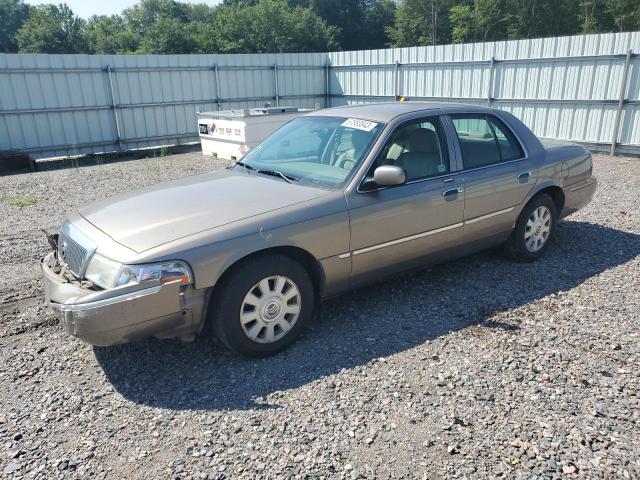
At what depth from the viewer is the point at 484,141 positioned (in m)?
5.08

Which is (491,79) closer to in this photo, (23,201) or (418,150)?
(418,150)

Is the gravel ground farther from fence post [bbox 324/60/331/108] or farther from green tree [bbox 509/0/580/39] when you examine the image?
green tree [bbox 509/0/580/39]

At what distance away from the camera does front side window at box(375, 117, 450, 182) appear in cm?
438

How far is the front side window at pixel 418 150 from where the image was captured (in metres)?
4.38

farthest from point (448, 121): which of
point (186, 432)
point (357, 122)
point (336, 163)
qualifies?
point (186, 432)

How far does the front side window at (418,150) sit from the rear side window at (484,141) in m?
0.25

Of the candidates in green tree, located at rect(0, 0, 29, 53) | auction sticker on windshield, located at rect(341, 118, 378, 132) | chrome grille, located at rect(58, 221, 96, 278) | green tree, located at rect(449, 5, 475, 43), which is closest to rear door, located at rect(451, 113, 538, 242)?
auction sticker on windshield, located at rect(341, 118, 378, 132)

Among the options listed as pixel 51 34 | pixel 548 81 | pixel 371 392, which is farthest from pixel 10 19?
pixel 371 392

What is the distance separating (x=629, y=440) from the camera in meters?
2.89

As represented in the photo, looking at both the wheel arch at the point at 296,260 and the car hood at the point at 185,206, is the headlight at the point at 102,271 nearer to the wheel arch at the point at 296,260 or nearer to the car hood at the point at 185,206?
the car hood at the point at 185,206

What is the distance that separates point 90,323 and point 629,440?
316 centimetres

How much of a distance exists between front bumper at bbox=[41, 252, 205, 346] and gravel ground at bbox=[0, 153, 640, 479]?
18.4 inches

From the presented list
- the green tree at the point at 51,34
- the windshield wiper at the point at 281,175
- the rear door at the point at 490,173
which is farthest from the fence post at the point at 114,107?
the green tree at the point at 51,34

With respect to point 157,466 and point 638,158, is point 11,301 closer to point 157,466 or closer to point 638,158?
point 157,466
